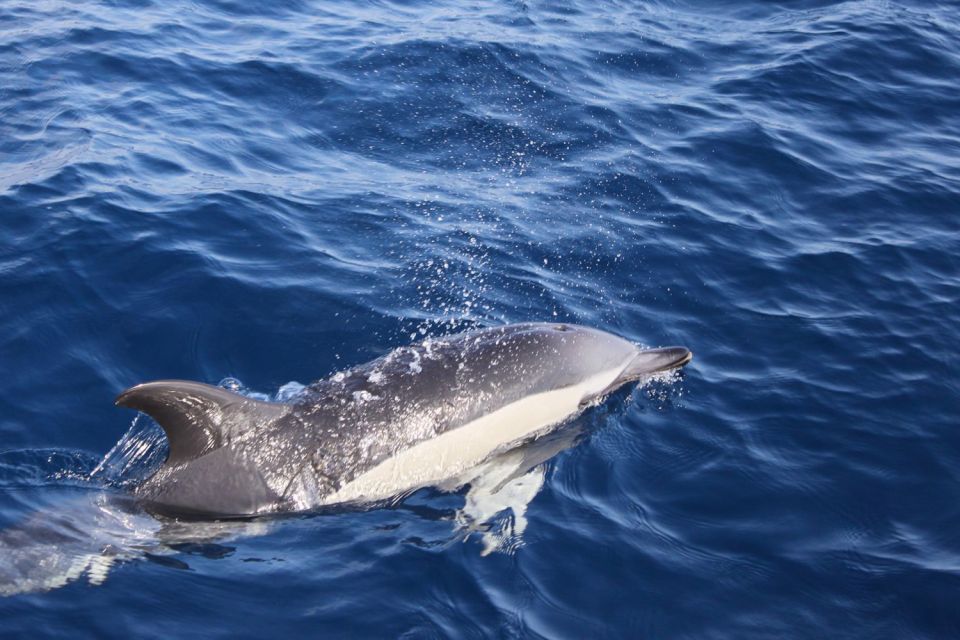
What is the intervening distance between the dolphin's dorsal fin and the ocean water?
0.53 meters

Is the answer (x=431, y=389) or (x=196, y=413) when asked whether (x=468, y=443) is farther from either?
(x=196, y=413)

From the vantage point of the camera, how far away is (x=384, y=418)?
740 cm

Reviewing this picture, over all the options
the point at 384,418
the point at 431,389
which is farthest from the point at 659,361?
the point at 384,418

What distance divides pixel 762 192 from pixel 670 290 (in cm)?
276

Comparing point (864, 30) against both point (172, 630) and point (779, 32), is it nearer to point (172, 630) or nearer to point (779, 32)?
point (779, 32)

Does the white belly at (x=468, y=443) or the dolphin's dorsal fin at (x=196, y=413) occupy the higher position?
the dolphin's dorsal fin at (x=196, y=413)

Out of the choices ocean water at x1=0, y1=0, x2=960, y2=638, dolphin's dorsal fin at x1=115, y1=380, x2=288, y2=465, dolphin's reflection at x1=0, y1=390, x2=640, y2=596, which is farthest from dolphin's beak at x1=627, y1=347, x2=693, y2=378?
dolphin's dorsal fin at x1=115, y1=380, x2=288, y2=465

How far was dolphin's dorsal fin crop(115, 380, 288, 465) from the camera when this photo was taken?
21.4ft

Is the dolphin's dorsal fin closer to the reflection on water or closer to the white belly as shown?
the reflection on water

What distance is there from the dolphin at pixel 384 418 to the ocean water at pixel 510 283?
8.6 inches

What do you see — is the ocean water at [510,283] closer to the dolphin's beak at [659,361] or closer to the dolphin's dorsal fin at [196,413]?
the dolphin's beak at [659,361]

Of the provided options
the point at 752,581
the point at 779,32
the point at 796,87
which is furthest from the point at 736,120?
the point at 752,581

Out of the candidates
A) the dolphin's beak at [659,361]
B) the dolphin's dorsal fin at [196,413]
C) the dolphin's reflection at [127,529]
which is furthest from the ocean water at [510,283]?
the dolphin's dorsal fin at [196,413]

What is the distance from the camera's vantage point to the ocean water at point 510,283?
6.62m
